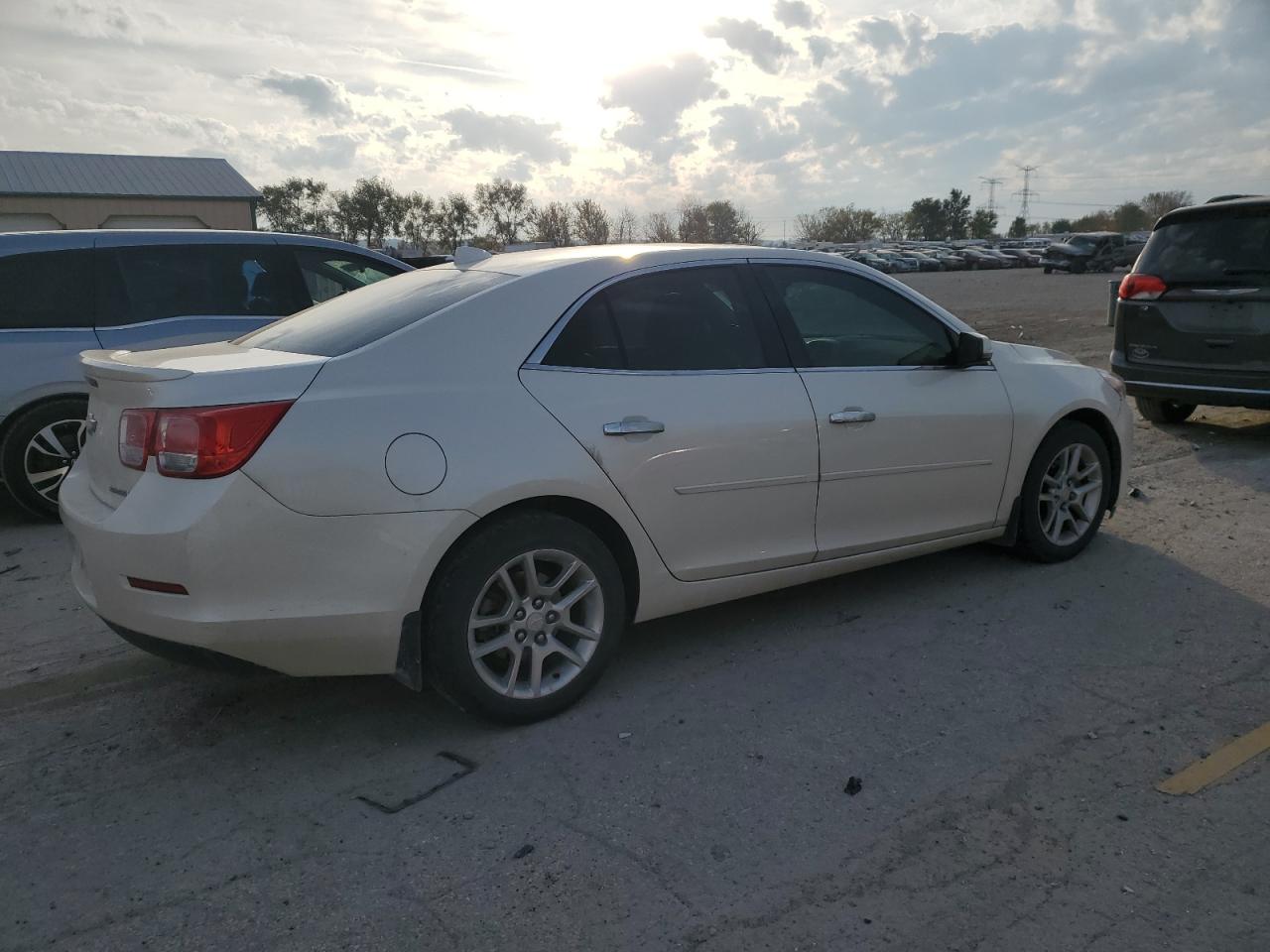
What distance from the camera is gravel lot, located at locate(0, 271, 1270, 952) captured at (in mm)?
2566

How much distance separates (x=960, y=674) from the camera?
398cm

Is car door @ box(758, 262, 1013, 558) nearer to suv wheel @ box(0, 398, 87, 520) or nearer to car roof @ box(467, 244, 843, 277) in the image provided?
car roof @ box(467, 244, 843, 277)

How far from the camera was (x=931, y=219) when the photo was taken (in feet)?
389

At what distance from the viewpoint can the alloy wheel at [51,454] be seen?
247 inches

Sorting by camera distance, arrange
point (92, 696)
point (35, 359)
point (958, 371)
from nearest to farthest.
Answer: point (92, 696) < point (958, 371) < point (35, 359)

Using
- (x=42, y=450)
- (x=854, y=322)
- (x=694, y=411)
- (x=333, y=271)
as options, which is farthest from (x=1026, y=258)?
(x=694, y=411)

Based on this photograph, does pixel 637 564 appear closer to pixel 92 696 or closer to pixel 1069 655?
pixel 1069 655

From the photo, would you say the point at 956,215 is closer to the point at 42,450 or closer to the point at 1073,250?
the point at 1073,250

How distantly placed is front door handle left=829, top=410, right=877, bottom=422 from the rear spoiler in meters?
2.50

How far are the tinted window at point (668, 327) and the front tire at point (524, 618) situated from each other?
0.68 metres

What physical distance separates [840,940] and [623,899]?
1.85ft

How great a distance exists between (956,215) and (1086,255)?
76.1 m

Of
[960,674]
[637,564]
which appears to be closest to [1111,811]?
[960,674]

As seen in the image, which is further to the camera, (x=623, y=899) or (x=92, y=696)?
(x=92, y=696)
